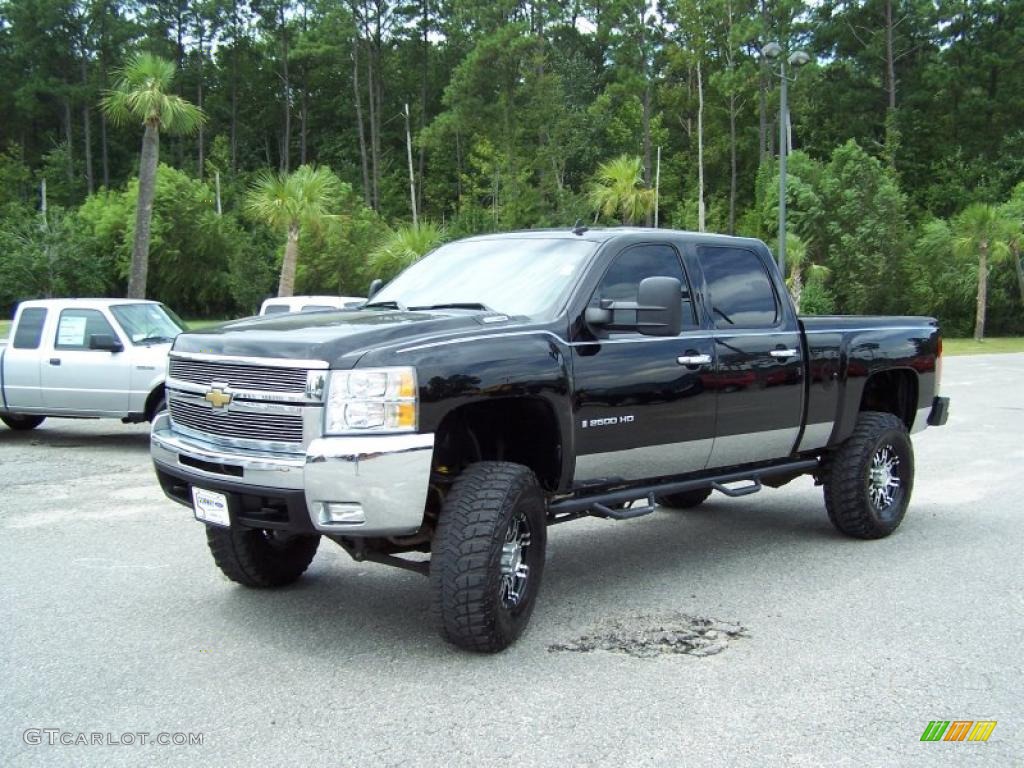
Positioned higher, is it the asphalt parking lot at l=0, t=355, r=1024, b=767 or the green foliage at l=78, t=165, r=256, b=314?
the green foliage at l=78, t=165, r=256, b=314

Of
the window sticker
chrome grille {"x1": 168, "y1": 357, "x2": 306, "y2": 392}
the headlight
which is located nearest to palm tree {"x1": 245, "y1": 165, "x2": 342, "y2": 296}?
the window sticker

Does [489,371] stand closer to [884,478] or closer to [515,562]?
[515,562]

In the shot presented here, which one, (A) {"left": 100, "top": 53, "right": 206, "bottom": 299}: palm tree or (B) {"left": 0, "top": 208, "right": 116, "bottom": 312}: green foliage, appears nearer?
(A) {"left": 100, "top": 53, "right": 206, "bottom": 299}: palm tree

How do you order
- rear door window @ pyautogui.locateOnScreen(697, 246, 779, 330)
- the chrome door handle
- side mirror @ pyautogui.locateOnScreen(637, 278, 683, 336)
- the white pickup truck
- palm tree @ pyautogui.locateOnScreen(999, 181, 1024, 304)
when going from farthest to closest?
palm tree @ pyautogui.locateOnScreen(999, 181, 1024, 304)
the white pickup truck
rear door window @ pyautogui.locateOnScreen(697, 246, 779, 330)
the chrome door handle
side mirror @ pyautogui.locateOnScreen(637, 278, 683, 336)

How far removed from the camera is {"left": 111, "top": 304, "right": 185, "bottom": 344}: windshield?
484 inches

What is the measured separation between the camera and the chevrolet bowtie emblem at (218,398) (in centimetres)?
502

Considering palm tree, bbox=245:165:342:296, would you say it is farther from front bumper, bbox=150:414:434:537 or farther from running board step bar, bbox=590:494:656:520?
front bumper, bbox=150:414:434:537

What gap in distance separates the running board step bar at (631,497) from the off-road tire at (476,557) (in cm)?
55

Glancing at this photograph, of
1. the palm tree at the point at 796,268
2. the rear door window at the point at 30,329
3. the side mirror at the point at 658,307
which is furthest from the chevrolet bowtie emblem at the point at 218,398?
the palm tree at the point at 796,268

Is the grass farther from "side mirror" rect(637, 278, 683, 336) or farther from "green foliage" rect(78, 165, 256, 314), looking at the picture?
"green foliage" rect(78, 165, 256, 314)

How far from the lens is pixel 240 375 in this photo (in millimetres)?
5000

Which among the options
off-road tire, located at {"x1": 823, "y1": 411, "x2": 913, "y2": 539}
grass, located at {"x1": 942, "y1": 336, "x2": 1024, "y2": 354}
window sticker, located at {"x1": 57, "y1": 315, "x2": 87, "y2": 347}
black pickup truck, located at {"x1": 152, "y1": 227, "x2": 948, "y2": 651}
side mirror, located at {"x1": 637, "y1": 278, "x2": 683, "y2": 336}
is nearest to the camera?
black pickup truck, located at {"x1": 152, "y1": 227, "x2": 948, "y2": 651}

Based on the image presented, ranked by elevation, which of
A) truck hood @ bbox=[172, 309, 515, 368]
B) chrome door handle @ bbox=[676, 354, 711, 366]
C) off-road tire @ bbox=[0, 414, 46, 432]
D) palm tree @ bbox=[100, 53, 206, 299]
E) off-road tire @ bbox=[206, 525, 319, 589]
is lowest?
off-road tire @ bbox=[0, 414, 46, 432]

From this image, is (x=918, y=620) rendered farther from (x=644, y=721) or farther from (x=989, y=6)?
(x=989, y=6)
